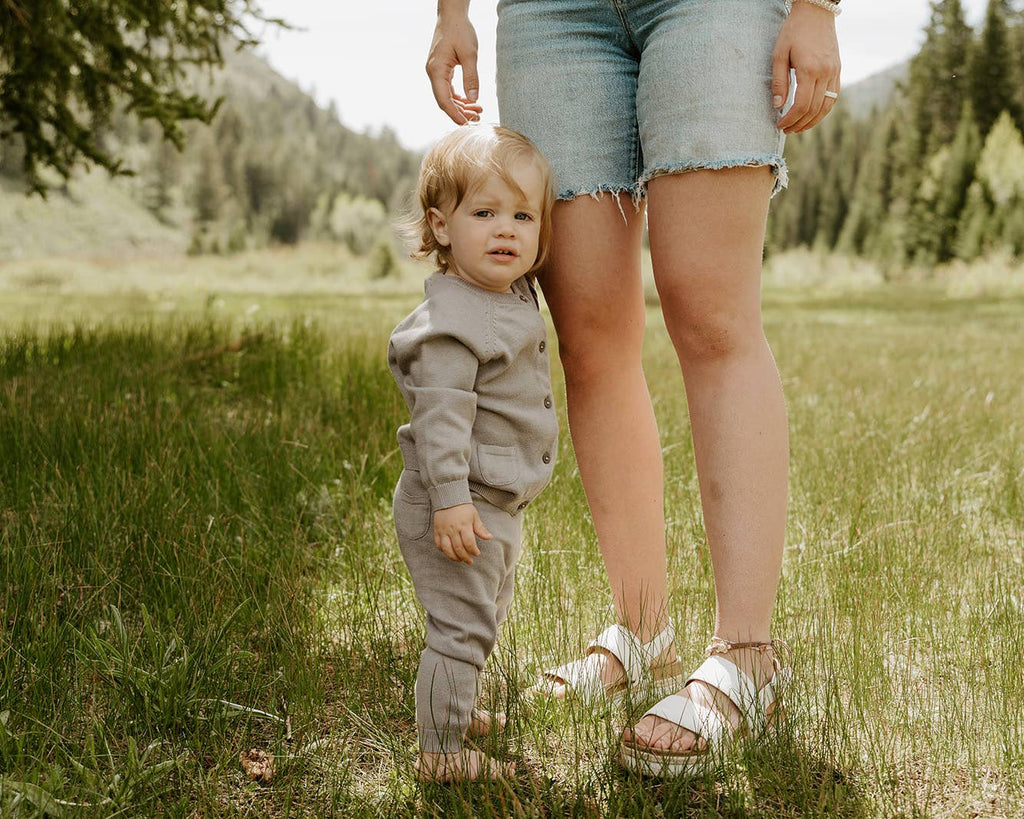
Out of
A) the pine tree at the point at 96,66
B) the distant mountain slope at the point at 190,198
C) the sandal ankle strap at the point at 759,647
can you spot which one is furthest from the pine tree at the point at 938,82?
the distant mountain slope at the point at 190,198

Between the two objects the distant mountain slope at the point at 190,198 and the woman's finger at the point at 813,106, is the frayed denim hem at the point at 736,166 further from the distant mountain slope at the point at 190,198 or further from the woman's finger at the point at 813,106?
the distant mountain slope at the point at 190,198

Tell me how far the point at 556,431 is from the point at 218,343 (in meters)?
4.63

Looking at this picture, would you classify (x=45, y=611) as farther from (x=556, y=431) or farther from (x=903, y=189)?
(x=903, y=189)

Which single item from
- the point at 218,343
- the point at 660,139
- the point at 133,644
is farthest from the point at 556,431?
the point at 218,343

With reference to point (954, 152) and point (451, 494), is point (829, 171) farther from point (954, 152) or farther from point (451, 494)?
point (451, 494)

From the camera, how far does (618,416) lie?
6.72ft

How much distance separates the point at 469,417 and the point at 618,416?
0.51 metres

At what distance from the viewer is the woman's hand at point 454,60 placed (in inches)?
78.5

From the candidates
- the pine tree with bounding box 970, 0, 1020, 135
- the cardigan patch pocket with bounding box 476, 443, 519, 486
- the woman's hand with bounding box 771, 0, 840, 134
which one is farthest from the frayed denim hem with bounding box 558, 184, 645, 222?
the pine tree with bounding box 970, 0, 1020, 135

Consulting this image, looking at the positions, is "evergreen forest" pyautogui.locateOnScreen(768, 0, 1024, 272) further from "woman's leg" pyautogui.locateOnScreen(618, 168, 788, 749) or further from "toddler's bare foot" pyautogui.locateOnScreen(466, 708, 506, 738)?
"toddler's bare foot" pyautogui.locateOnScreen(466, 708, 506, 738)

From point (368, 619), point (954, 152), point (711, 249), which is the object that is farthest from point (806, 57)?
point (954, 152)

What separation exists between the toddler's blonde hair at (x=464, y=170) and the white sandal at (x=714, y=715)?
87 centimetres

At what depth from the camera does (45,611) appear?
7.23 ft

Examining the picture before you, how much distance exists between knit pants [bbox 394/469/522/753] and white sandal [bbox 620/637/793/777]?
310 mm
